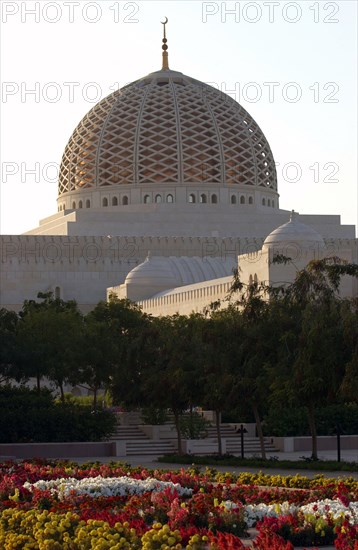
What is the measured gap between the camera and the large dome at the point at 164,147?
57.3 metres

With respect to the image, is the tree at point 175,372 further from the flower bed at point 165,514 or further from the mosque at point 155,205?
the mosque at point 155,205

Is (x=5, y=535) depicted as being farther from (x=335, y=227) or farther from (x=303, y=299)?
(x=335, y=227)

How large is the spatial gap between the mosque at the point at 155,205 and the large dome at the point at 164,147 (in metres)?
0.05

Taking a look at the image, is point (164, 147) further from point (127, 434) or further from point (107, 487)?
point (107, 487)

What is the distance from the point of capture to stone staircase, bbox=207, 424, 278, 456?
2889cm

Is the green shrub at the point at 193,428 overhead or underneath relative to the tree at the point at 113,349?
underneath

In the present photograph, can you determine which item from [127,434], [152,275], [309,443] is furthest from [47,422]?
[152,275]

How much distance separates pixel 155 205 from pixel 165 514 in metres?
43.7

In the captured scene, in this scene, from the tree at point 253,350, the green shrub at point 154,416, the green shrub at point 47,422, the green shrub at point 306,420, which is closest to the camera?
the tree at point 253,350

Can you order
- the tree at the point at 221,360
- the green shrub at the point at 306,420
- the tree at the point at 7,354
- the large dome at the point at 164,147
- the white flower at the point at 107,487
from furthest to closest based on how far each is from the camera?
the large dome at the point at 164,147 → the tree at the point at 7,354 → the green shrub at the point at 306,420 → the tree at the point at 221,360 → the white flower at the point at 107,487

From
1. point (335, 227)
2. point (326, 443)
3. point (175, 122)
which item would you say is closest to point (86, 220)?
point (175, 122)

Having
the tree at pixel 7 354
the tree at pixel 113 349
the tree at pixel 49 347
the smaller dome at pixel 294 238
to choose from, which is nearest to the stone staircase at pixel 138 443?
the tree at pixel 113 349

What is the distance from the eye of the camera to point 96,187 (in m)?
58.1

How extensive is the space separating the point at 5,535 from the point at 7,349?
2037cm
